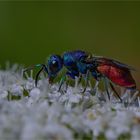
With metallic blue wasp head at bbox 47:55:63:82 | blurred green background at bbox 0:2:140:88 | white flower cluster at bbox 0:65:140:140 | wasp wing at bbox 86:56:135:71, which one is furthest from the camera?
blurred green background at bbox 0:2:140:88

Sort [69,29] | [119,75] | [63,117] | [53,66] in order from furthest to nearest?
[69,29], [53,66], [119,75], [63,117]

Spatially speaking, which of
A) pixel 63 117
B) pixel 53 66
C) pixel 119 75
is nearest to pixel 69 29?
pixel 53 66

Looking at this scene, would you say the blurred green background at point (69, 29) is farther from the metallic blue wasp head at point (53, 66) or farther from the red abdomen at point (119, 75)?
the red abdomen at point (119, 75)

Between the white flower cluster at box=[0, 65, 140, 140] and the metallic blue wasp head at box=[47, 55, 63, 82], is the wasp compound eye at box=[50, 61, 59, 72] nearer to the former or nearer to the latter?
the metallic blue wasp head at box=[47, 55, 63, 82]

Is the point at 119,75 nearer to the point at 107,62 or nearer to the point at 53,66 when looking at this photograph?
the point at 107,62

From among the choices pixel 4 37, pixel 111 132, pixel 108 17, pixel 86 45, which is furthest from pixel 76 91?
pixel 108 17

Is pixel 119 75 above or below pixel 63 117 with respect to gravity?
above

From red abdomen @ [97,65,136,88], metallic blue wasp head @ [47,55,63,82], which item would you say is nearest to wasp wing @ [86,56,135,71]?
red abdomen @ [97,65,136,88]
